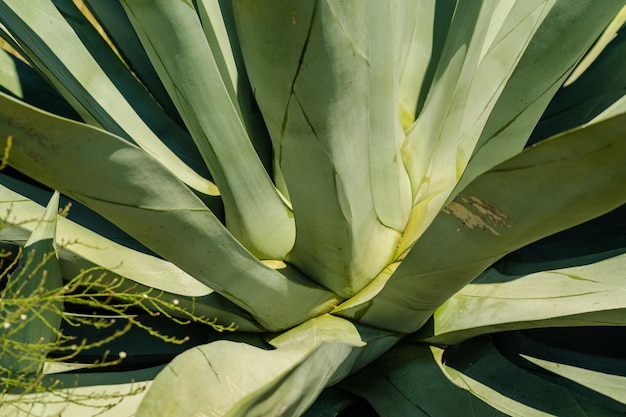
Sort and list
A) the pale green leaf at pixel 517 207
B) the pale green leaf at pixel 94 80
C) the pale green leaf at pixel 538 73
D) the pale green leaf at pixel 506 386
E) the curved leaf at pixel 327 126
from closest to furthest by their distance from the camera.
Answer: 1. the pale green leaf at pixel 517 207
2. the curved leaf at pixel 327 126
3. the pale green leaf at pixel 538 73
4. the pale green leaf at pixel 506 386
5. the pale green leaf at pixel 94 80

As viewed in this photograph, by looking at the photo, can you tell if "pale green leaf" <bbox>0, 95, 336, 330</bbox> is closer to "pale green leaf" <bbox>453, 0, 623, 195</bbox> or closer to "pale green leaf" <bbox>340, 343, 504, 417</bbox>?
"pale green leaf" <bbox>340, 343, 504, 417</bbox>

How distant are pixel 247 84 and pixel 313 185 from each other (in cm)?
41

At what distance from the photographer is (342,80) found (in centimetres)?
108

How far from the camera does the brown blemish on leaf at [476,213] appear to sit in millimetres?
1036

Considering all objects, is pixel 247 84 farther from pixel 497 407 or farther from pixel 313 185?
pixel 497 407

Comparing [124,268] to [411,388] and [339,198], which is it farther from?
[411,388]

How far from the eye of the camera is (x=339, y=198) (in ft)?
4.10

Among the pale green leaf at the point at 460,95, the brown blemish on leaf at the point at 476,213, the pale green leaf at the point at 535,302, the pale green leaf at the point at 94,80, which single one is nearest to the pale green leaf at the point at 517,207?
the brown blemish on leaf at the point at 476,213

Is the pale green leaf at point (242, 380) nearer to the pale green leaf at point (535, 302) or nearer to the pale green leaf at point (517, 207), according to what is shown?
the pale green leaf at point (517, 207)

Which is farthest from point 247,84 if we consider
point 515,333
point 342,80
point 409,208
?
point 515,333

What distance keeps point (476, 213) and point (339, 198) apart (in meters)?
0.26

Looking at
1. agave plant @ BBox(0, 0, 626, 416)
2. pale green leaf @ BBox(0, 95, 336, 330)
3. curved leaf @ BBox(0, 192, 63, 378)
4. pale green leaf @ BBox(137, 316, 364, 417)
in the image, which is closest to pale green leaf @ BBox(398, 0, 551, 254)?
agave plant @ BBox(0, 0, 626, 416)

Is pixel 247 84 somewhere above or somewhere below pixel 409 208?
above

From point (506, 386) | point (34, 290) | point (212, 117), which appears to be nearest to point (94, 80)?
point (212, 117)
